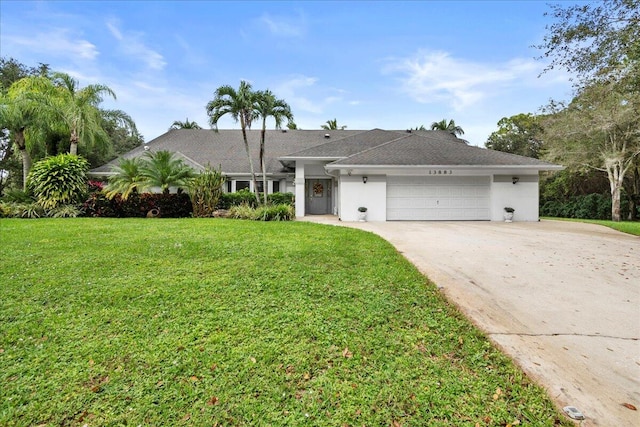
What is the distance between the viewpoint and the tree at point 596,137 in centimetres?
1689

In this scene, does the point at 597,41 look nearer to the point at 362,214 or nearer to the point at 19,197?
the point at 362,214

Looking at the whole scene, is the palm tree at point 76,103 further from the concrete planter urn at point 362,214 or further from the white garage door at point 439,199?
the white garage door at point 439,199

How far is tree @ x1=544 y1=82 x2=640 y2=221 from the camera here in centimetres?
1689

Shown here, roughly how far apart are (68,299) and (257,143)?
1756cm

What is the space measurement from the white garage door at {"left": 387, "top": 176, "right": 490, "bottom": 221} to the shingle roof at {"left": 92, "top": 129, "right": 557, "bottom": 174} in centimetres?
104

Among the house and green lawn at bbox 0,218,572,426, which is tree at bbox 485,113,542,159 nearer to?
the house

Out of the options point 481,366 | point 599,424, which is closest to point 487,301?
point 481,366

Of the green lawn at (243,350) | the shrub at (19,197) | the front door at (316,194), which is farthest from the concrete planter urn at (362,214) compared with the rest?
the shrub at (19,197)

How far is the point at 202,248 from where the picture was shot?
6.48m

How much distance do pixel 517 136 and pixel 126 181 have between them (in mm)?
34650

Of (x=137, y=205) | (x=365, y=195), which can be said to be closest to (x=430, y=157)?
(x=365, y=195)

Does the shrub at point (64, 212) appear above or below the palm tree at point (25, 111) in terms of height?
below

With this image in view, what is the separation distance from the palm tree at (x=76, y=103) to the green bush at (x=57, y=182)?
2.58 meters

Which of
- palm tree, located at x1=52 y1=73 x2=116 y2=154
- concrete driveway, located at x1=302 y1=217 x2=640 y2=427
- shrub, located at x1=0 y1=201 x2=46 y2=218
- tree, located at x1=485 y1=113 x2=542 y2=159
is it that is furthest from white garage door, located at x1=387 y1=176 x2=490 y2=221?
tree, located at x1=485 y1=113 x2=542 y2=159
